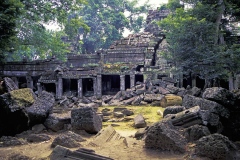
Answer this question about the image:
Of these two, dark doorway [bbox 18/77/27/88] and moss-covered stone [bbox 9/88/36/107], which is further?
dark doorway [bbox 18/77/27/88]

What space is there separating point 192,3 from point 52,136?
52.9 ft

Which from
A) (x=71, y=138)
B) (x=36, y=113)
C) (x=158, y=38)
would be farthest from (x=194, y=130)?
(x=158, y=38)

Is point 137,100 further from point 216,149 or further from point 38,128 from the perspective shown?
point 216,149

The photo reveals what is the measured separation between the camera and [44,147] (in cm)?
570

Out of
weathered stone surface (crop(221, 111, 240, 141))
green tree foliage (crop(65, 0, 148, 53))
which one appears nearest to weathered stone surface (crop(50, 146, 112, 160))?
weathered stone surface (crop(221, 111, 240, 141))

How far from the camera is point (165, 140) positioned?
522cm

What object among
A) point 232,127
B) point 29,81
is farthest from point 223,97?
point 29,81

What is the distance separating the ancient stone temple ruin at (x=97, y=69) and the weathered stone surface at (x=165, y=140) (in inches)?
619

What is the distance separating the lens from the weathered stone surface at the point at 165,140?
16.9 feet

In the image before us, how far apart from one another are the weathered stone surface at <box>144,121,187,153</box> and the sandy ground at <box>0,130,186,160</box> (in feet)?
0.44

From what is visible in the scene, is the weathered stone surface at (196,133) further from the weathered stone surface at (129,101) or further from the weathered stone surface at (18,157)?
the weathered stone surface at (129,101)

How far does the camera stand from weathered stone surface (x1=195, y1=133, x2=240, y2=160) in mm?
4617

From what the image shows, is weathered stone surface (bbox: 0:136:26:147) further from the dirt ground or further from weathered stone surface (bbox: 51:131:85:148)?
weathered stone surface (bbox: 51:131:85:148)

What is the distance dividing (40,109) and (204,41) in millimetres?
12919
